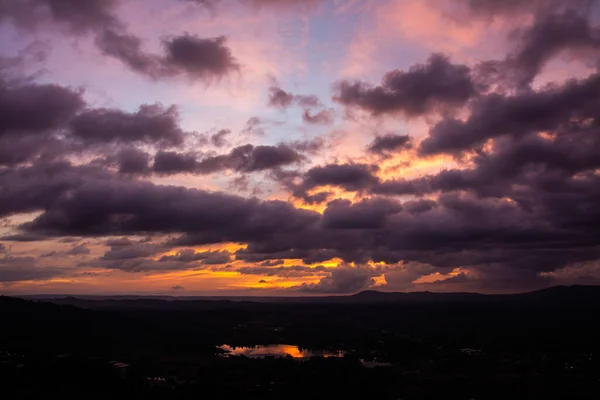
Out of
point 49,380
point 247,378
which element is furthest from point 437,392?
point 49,380

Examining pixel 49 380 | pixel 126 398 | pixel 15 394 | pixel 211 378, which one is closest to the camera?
pixel 15 394

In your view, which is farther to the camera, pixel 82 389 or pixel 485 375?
pixel 485 375

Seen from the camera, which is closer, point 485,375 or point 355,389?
point 355,389

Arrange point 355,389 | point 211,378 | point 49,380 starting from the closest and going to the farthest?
point 49,380 < point 355,389 < point 211,378

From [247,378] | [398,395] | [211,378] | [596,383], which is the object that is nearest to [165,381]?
[211,378]

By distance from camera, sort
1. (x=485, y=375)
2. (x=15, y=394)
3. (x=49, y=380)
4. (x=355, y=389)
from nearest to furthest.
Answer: (x=15, y=394)
(x=49, y=380)
(x=355, y=389)
(x=485, y=375)

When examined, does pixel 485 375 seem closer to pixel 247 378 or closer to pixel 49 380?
pixel 247 378

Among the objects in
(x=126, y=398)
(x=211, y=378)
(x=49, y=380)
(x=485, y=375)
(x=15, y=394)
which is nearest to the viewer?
(x=15, y=394)

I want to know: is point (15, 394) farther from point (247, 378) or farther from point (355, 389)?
point (355, 389)
